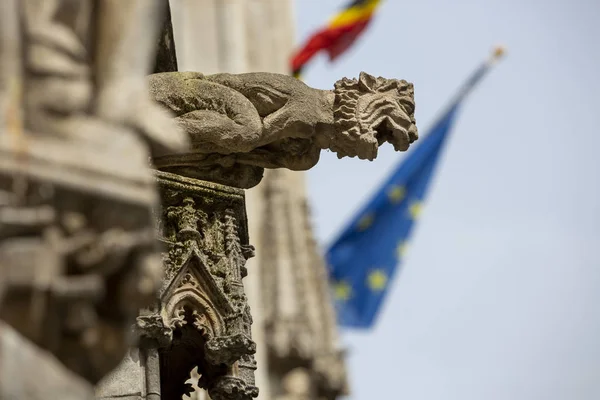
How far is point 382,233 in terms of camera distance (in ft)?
117

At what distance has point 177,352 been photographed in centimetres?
Answer: 995

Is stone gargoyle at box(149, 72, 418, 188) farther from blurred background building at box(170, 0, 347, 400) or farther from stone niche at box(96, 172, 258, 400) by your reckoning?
blurred background building at box(170, 0, 347, 400)

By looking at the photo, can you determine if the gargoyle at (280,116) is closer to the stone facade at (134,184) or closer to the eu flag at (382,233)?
the stone facade at (134,184)

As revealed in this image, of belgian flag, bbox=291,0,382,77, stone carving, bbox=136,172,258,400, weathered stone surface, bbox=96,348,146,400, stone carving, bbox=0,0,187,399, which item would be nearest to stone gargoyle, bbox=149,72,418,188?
stone carving, bbox=136,172,258,400

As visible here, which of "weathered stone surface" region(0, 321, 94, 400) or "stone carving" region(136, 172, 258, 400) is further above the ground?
"stone carving" region(136, 172, 258, 400)

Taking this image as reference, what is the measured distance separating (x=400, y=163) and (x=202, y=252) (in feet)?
85.0

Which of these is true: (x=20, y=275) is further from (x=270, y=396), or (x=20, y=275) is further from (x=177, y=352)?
(x=270, y=396)

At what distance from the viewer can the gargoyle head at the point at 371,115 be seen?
9.24 meters

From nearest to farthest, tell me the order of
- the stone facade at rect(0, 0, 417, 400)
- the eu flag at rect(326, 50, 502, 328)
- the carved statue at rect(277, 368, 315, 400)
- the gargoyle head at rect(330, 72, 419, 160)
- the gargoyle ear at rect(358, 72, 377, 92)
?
the stone facade at rect(0, 0, 417, 400) → the gargoyle head at rect(330, 72, 419, 160) → the gargoyle ear at rect(358, 72, 377, 92) → the eu flag at rect(326, 50, 502, 328) → the carved statue at rect(277, 368, 315, 400)

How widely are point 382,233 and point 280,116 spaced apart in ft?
87.0

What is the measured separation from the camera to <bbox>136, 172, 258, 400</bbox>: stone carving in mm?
9438

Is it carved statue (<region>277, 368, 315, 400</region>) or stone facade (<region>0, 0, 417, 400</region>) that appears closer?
stone facade (<region>0, 0, 417, 400</region>)

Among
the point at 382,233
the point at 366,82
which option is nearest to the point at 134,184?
the point at 366,82

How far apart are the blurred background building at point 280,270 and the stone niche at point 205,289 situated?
24.2 meters
